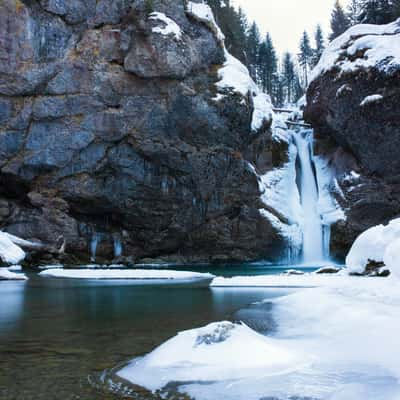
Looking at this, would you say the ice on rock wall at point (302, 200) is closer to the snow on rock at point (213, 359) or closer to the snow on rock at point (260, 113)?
the snow on rock at point (260, 113)

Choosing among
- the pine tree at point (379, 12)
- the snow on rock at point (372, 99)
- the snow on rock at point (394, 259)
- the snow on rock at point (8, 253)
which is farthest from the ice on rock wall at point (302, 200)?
the snow on rock at point (394, 259)

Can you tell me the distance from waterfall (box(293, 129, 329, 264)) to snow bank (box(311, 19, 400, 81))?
27.6ft

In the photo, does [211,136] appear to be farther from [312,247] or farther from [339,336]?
[339,336]

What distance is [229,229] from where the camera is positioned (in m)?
42.8

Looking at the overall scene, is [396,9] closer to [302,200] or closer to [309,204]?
[302,200]

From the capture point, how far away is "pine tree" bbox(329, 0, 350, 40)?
73.8m

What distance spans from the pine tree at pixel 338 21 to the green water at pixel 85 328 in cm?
6761

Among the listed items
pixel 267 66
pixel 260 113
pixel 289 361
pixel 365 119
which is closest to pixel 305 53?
pixel 267 66

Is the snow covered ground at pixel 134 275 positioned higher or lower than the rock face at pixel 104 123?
lower

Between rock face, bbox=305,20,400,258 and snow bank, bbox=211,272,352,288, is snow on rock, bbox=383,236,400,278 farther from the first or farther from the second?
rock face, bbox=305,20,400,258

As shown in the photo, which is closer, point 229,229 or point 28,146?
point 28,146

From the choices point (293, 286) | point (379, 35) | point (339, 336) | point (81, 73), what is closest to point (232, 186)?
point (81, 73)

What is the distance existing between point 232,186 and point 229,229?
418 cm

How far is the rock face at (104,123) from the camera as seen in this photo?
128 ft
